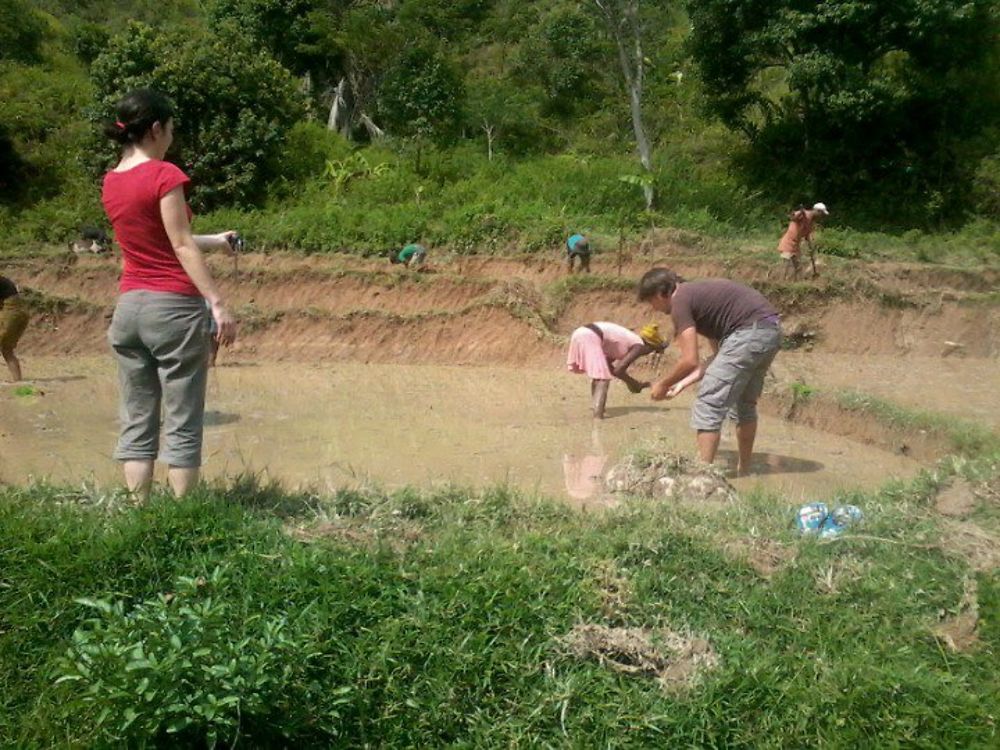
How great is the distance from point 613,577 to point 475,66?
24.2m

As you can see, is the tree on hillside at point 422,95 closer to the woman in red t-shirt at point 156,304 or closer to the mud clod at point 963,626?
the woman in red t-shirt at point 156,304

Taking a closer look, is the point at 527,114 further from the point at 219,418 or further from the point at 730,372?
the point at 730,372

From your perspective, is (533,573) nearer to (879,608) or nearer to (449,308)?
(879,608)

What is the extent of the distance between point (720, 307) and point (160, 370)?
383cm

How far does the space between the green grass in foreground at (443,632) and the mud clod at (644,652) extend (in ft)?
0.13

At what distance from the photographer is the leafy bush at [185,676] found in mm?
3023

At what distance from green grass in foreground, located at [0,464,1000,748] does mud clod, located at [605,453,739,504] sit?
1.38m

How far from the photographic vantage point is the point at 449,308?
13.7 meters

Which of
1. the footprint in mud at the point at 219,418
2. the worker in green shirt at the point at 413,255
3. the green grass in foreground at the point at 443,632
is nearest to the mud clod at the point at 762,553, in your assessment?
the green grass in foreground at the point at 443,632

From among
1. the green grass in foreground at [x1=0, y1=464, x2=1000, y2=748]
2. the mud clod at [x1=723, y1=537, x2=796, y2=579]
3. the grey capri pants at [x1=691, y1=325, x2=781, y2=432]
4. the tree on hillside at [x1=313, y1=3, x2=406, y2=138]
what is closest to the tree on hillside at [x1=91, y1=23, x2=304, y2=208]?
the tree on hillside at [x1=313, y1=3, x2=406, y2=138]

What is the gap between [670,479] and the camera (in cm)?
595

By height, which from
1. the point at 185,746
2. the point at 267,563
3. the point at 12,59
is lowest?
the point at 185,746

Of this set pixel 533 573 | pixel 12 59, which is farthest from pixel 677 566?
pixel 12 59

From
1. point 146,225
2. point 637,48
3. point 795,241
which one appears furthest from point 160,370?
point 637,48
